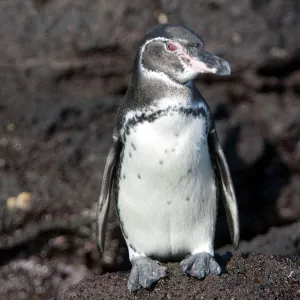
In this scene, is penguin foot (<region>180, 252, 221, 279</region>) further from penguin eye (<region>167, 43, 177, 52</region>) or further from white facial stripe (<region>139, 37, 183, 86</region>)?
penguin eye (<region>167, 43, 177, 52</region>)

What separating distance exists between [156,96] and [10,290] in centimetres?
228

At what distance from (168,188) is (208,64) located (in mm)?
571

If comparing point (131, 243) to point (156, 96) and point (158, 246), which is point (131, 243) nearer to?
point (158, 246)

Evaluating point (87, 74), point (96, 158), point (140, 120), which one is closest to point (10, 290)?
point (96, 158)

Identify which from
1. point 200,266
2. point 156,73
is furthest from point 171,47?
point 200,266

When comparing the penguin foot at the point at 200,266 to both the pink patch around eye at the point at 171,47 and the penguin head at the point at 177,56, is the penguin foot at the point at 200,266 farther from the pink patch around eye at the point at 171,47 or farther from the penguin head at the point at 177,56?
the pink patch around eye at the point at 171,47

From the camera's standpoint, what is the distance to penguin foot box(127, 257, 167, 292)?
10.6ft

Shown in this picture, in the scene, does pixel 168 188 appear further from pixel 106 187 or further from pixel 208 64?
pixel 208 64

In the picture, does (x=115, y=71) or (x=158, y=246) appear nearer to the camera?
(x=158, y=246)

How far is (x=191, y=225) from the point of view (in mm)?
3559

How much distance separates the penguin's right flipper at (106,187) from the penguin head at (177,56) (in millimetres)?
423

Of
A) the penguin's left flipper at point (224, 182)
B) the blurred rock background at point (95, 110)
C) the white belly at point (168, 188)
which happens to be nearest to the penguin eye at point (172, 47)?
the white belly at point (168, 188)

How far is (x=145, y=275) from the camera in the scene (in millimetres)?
3240

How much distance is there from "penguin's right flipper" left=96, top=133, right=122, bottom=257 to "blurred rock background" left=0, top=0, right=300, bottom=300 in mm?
1137
